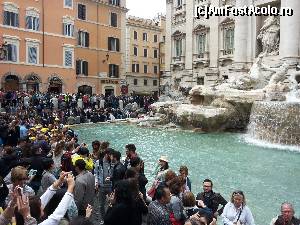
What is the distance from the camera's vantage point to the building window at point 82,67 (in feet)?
130

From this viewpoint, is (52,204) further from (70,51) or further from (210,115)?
(70,51)

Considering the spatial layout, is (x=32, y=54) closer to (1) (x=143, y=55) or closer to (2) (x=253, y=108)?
(2) (x=253, y=108)

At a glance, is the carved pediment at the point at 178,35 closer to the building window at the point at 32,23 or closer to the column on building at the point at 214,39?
the column on building at the point at 214,39

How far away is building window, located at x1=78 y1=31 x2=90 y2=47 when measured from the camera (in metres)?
39.7

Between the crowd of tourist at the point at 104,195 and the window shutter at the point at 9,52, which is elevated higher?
the window shutter at the point at 9,52

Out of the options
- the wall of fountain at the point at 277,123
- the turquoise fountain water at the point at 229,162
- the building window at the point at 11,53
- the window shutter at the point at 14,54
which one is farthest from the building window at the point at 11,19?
the wall of fountain at the point at 277,123

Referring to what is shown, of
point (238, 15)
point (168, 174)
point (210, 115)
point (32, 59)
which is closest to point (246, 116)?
point (210, 115)

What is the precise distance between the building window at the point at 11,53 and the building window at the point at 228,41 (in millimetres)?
16986

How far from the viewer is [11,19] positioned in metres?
32.4

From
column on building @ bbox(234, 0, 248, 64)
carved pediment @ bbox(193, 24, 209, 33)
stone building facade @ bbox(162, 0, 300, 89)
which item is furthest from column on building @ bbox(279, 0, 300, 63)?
carved pediment @ bbox(193, 24, 209, 33)

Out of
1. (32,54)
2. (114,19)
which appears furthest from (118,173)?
(114,19)

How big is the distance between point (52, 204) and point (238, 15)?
28.1 meters

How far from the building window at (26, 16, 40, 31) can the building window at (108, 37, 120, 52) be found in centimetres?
966

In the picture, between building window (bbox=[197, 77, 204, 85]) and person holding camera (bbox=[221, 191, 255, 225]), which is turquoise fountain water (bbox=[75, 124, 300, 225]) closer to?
person holding camera (bbox=[221, 191, 255, 225])
